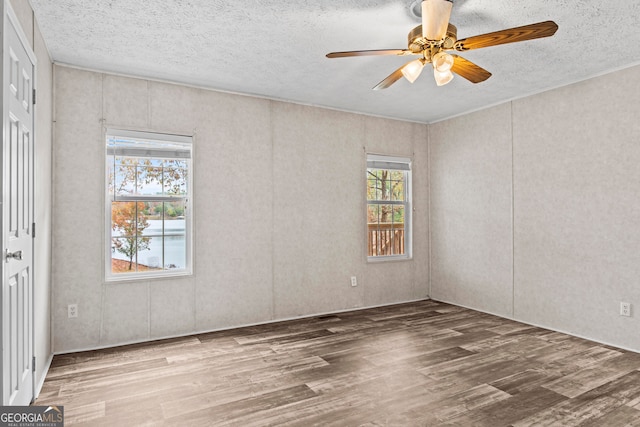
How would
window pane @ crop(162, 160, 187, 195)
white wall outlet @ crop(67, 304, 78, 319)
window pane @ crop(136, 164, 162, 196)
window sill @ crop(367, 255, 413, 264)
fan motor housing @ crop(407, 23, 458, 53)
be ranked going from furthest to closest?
window sill @ crop(367, 255, 413, 264)
window pane @ crop(162, 160, 187, 195)
window pane @ crop(136, 164, 162, 196)
white wall outlet @ crop(67, 304, 78, 319)
fan motor housing @ crop(407, 23, 458, 53)

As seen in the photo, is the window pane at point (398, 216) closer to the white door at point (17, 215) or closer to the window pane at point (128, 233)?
the window pane at point (128, 233)

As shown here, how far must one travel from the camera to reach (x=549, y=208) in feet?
14.0

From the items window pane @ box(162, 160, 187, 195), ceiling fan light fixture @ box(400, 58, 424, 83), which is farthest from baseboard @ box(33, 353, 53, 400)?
ceiling fan light fixture @ box(400, 58, 424, 83)

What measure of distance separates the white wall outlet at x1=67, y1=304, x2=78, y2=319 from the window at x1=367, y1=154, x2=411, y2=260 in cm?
343

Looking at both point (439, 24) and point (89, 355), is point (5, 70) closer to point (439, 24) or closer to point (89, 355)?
point (439, 24)

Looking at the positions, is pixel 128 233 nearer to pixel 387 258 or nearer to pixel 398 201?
pixel 387 258

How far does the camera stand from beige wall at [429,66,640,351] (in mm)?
3684

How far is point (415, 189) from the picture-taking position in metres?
5.75

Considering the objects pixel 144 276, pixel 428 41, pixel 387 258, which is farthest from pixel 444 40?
pixel 387 258

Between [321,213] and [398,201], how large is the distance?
1317 mm

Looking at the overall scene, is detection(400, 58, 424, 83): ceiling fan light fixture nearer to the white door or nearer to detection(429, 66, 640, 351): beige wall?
the white door

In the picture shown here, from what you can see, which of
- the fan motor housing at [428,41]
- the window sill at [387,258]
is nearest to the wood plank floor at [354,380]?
the window sill at [387,258]

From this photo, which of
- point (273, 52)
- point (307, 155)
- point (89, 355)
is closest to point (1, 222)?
point (89, 355)

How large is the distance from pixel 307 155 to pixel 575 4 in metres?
3.01
